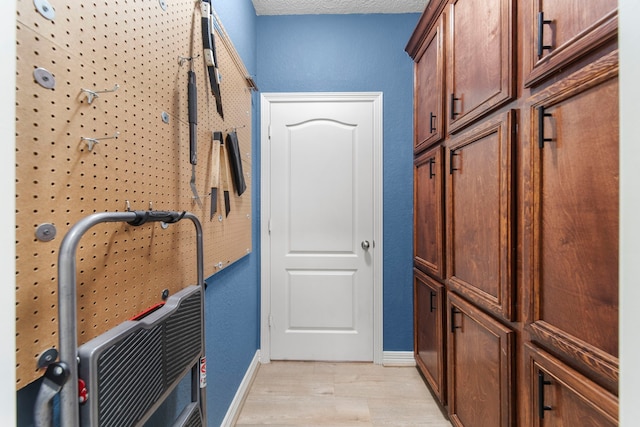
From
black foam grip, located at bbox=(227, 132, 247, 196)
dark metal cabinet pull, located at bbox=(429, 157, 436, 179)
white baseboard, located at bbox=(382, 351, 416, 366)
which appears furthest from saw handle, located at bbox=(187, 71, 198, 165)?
white baseboard, located at bbox=(382, 351, 416, 366)

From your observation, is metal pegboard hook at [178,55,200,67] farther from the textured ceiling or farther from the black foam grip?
the textured ceiling

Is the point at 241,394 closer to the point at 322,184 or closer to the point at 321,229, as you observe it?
the point at 321,229

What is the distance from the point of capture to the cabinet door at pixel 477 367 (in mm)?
1101

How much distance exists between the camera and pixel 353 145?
230cm

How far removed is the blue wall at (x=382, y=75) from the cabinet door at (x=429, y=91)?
0.18 meters

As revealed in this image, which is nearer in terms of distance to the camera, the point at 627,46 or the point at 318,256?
the point at 627,46

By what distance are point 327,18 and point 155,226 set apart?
2.19 m

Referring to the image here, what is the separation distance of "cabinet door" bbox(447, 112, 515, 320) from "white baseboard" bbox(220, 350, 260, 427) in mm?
1383

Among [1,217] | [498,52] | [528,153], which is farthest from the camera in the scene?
[498,52]

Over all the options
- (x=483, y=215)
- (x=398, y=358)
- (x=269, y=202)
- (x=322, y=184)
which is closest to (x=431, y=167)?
(x=483, y=215)

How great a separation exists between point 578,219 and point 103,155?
121cm

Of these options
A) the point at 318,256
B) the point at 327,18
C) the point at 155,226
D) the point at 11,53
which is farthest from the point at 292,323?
the point at 327,18

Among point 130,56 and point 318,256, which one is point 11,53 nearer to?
point 130,56

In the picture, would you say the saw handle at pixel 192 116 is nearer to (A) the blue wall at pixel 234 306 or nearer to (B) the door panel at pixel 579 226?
(A) the blue wall at pixel 234 306
